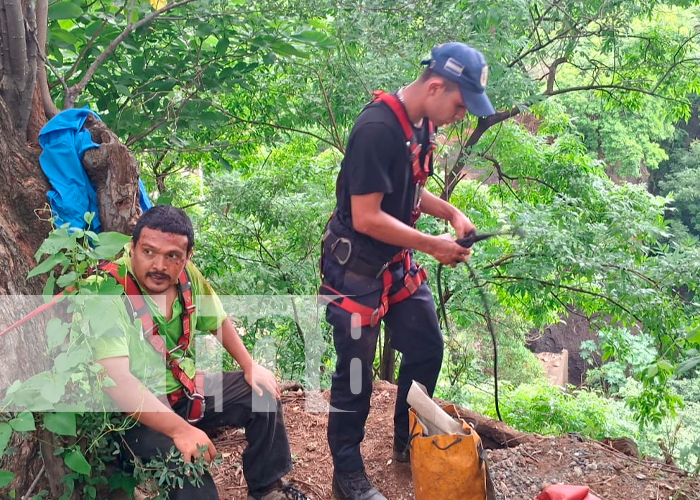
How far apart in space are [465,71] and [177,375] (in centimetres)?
170

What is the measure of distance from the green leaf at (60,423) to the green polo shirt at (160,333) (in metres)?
0.28

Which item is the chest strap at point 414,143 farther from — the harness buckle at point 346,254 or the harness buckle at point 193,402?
the harness buckle at point 193,402

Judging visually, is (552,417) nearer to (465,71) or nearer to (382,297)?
(382,297)

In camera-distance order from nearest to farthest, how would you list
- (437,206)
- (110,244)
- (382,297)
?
(110,244)
(382,297)
(437,206)

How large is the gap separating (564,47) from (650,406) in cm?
380

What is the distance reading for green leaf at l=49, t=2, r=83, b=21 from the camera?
3.17 meters

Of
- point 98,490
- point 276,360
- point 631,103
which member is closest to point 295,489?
point 98,490

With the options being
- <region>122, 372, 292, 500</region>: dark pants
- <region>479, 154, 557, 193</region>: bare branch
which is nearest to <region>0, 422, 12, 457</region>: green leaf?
<region>122, 372, 292, 500</region>: dark pants

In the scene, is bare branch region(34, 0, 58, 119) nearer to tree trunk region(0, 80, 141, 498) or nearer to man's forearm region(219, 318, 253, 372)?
tree trunk region(0, 80, 141, 498)

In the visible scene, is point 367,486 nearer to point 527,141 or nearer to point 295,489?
point 295,489

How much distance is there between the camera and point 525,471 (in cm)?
323

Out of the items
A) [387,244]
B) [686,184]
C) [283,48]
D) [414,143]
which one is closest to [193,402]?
[387,244]

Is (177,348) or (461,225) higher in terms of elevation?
(461,225)

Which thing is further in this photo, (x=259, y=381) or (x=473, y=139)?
(x=473, y=139)
